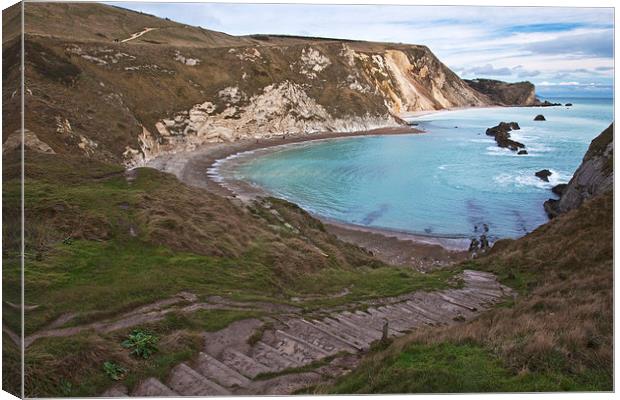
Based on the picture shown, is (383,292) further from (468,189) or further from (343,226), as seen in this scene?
(468,189)

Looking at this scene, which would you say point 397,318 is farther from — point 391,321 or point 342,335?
point 342,335

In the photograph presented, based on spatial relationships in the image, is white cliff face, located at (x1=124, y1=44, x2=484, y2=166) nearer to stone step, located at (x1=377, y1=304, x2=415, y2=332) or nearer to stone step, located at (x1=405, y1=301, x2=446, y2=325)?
stone step, located at (x1=405, y1=301, x2=446, y2=325)

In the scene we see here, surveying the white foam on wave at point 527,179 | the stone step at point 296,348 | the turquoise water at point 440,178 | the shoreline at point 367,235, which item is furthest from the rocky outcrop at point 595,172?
the stone step at point 296,348

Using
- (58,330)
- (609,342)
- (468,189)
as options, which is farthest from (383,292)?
(468,189)

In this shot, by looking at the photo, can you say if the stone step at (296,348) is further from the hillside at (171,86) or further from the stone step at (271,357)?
the hillside at (171,86)

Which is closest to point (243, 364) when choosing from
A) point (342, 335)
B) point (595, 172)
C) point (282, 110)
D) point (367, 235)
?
point (342, 335)

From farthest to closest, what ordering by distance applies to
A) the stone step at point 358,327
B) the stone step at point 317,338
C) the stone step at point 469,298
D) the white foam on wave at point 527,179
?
the white foam on wave at point 527,179
the stone step at point 469,298
the stone step at point 358,327
the stone step at point 317,338

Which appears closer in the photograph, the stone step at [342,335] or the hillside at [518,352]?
the hillside at [518,352]
